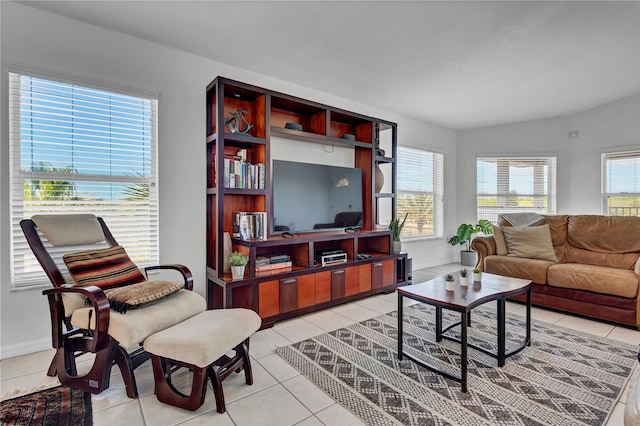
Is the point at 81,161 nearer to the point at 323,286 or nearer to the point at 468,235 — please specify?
the point at 323,286

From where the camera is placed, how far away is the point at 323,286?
3.35 m

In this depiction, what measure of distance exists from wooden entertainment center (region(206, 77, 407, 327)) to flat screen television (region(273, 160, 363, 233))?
0.12m

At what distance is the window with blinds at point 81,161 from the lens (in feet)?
7.82

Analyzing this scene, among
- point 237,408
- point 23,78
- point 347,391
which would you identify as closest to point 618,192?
point 347,391

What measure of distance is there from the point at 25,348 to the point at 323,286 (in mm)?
2458

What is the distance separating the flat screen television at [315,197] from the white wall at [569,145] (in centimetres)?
306

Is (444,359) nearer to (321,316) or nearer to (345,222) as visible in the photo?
(321,316)

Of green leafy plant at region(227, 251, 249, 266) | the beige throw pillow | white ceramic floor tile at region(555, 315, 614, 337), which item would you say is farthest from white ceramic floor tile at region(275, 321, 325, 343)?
the beige throw pillow

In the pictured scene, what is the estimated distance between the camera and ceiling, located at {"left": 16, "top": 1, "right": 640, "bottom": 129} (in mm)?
2424

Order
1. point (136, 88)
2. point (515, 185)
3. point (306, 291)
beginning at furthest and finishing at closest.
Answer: point (515, 185), point (306, 291), point (136, 88)

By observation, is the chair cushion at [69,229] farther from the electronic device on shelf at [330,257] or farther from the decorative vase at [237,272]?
the electronic device on shelf at [330,257]

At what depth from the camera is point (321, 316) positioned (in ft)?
10.6

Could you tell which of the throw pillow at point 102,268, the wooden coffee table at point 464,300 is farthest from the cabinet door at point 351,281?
the throw pillow at point 102,268

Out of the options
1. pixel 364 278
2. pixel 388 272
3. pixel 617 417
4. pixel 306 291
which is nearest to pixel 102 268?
pixel 306 291
